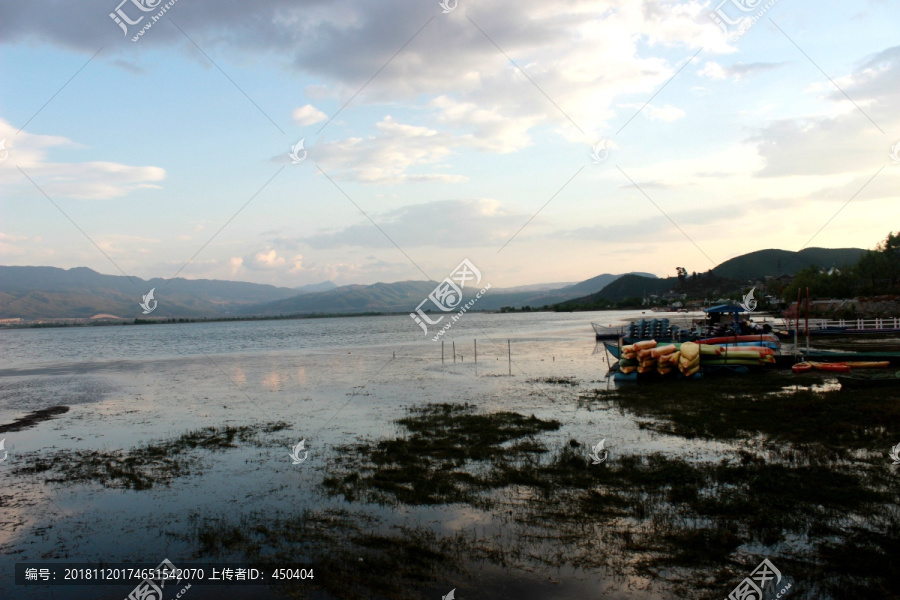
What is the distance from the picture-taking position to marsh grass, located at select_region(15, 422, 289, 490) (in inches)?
573

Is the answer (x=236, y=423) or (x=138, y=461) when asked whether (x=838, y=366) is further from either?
(x=138, y=461)

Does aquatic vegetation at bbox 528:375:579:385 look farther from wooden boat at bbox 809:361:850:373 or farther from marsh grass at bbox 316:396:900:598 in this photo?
wooden boat at bbox 809:361:850:373

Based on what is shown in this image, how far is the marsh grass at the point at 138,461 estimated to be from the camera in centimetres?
1455

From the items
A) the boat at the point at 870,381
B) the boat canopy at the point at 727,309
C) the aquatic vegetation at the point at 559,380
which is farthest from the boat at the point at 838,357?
the aquatic vegetation at the point at 559,380

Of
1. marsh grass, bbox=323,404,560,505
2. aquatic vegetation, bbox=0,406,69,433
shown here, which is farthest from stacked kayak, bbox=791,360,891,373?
aquatic vegetation, bbox=0,406,69,433

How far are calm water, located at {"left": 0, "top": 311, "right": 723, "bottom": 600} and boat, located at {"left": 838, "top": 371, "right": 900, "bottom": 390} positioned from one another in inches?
422

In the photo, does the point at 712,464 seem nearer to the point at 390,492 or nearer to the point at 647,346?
the point at 390,492

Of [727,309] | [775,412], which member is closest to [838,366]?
[775,412]

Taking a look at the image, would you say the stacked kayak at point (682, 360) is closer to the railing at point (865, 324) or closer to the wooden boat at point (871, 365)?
the wooden boat at point (871, 365)

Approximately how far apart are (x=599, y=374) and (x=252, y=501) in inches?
1018

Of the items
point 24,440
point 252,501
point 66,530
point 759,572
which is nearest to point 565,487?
point 759,572

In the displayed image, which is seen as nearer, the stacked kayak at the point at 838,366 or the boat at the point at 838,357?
the stacked kayak at the point at 838,366

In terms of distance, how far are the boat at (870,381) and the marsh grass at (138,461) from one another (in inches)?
915

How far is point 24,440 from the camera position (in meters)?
20.0
